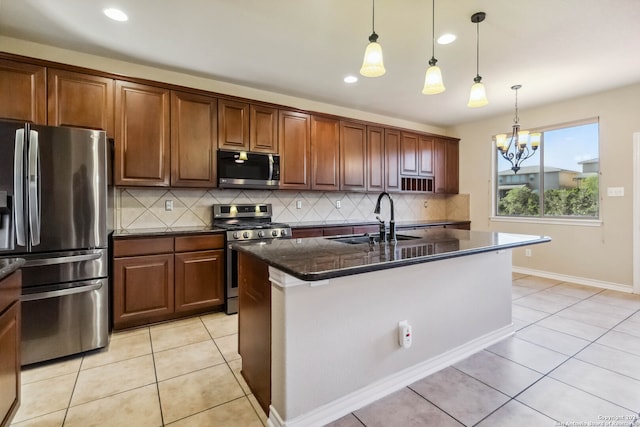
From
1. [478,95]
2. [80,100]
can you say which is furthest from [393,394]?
[80,100]

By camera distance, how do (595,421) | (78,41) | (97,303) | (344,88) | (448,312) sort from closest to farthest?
(595,421) → (448,312) → (97,303) → (78,41) → (344,88)

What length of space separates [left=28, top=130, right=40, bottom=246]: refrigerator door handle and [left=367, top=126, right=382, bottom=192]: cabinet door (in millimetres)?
3597

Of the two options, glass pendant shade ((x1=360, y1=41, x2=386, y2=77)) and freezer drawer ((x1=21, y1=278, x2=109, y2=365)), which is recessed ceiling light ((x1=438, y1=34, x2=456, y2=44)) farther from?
freezer drawer ((x1=21, y1=278, x2=109, y2=365))

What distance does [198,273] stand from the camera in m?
3.03

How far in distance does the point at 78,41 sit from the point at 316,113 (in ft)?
8.14

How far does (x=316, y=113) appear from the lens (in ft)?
13.1

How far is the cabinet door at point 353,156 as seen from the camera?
4.25 m

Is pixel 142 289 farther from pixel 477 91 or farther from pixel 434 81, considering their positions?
pixel 477 91

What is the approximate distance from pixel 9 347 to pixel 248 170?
2.41 metres

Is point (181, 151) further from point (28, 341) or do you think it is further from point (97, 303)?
point (28, 341)

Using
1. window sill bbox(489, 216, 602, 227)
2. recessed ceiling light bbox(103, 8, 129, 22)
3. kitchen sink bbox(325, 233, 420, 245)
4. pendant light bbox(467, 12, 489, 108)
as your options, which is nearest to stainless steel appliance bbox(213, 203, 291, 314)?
kitchen sink bbox(325, 233, 420, 245)

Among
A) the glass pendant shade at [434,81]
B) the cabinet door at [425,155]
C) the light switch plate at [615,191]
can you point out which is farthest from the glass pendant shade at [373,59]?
the light switch plate at [615,191]

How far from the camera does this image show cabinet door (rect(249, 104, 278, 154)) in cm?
354

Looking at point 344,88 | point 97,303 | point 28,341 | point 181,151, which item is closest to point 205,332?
point 97,303
